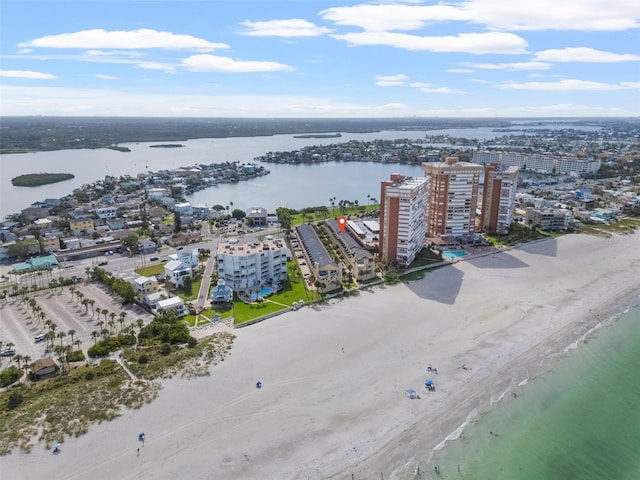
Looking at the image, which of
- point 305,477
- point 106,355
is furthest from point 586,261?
point 106,355

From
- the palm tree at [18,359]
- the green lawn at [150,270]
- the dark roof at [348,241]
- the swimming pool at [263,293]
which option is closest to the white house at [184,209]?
the dark roof at [348,241]

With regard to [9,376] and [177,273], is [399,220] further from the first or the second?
[9,376]

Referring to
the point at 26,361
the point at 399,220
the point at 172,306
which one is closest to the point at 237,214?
the point at 399,220

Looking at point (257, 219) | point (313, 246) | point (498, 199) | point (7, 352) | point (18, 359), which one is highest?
point (498, 199)

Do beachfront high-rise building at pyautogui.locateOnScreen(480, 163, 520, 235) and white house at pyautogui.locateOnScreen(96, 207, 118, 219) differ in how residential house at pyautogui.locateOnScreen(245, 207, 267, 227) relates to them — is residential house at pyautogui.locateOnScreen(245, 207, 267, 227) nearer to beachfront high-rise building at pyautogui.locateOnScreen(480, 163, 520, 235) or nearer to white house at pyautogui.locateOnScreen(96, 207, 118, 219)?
white house at pyautogui.locateOnScreen(96, 207, 118, 219)

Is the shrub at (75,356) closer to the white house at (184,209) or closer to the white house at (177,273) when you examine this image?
the white house at (177,273)

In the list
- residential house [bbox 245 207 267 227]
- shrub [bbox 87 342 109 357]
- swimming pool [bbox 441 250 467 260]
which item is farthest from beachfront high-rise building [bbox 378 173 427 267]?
shrub [bbox 87 342 109 357]
